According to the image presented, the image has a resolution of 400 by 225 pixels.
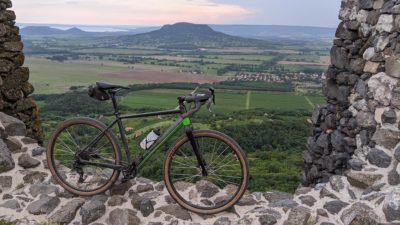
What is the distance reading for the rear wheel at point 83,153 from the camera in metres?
5.07

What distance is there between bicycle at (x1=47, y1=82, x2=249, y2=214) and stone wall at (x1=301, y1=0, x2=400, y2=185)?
5.61 ft

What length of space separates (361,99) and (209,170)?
8.16 feet

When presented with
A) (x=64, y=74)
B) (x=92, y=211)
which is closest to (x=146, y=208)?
(x=92, y=211)

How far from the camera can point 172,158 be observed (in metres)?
4.80

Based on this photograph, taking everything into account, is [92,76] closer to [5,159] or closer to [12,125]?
[12,125]

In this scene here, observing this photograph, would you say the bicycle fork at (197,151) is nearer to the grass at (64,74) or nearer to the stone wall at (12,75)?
the stone wall at (12,75)

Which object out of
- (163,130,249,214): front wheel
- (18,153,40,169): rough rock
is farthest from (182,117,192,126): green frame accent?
(18,153,40,169): rough rock

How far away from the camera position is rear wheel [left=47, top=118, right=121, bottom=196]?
199 inches

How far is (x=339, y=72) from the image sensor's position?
667 centimetres

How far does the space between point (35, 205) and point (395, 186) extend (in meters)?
4.22

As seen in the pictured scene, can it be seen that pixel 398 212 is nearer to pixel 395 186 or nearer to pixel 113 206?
pixel 395 186

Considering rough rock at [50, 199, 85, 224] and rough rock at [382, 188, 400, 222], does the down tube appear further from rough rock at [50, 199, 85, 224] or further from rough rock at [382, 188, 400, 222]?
rough rock at [382, 188, 400, 222]

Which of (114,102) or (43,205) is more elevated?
(114,102)

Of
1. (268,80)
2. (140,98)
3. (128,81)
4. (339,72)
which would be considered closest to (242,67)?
(268,80)
